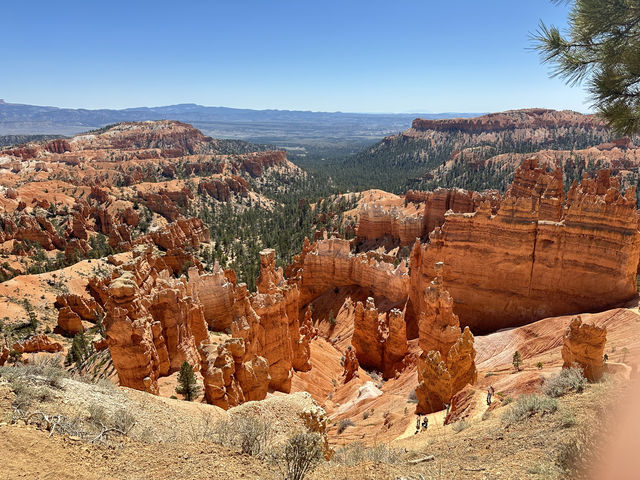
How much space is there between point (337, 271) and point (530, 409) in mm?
27482

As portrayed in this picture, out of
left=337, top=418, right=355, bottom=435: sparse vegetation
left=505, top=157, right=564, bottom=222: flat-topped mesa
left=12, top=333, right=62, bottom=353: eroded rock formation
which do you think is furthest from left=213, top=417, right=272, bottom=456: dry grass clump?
left=12, top=333, right=62, bottom=353: eroded rock formation

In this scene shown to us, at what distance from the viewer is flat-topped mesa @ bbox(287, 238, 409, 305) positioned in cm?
3406

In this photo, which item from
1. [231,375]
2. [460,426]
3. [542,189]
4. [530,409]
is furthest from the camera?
[542,189]

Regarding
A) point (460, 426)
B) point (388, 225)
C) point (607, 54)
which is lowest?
point (388, 225)

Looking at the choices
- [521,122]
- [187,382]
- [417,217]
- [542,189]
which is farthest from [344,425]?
[521,122]

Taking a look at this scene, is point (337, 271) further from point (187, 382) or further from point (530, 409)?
point (530, 409)

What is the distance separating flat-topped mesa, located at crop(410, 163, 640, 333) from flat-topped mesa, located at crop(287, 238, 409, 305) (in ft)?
12.6

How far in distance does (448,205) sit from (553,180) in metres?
15.0

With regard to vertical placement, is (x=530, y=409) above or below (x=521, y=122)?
below

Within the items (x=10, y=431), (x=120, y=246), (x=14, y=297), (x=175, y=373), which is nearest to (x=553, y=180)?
(x=175, y=373)

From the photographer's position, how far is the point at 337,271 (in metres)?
37.5

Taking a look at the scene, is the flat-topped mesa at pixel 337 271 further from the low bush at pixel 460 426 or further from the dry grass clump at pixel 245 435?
the dry grass clump at pixel 245 435

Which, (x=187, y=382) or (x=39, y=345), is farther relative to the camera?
(x=39, y=345)

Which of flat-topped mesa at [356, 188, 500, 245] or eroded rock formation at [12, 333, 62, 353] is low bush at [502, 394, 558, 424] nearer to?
eroded rock formation at [12, 333, 62, 353]
